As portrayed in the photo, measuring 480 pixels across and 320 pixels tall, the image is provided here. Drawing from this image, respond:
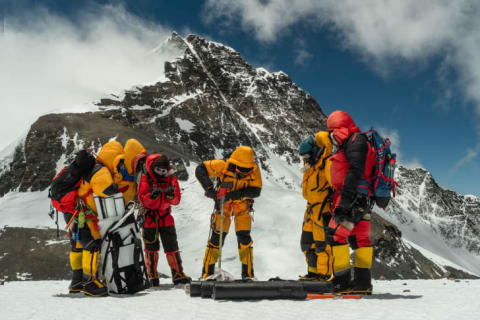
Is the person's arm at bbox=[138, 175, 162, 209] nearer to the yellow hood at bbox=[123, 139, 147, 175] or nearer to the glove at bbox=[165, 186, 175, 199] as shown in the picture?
the glove at bbox=[165, 186, 175, 199]

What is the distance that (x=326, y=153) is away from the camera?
5.46m

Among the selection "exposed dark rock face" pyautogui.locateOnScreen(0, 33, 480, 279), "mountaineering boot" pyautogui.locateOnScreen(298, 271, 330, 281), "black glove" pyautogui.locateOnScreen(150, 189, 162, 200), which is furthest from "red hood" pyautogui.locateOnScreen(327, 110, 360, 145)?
"exposed dark rock face" pyautogui.locateOnScreen(0, 33, 480, 279)

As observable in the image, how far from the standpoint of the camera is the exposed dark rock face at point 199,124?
34406 millimetres

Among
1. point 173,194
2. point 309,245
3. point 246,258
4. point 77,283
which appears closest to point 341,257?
point 309,245

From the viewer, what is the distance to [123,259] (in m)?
4.76

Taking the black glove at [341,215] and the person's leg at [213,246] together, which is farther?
the person's leg at [213,246]

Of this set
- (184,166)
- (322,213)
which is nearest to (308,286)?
(322,213)

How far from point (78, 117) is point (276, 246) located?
4130cm

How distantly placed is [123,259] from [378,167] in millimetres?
3598

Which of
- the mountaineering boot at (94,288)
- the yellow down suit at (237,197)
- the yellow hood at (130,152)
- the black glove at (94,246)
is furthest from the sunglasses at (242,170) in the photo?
the mountaineering boot at (94,288)

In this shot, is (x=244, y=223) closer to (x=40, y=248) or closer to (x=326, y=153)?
(x=326, y=153)

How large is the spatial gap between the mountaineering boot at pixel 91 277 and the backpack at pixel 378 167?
11.9 ft

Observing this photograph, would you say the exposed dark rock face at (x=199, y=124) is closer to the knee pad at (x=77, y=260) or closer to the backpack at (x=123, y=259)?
the backpack at (x=123, y=259)

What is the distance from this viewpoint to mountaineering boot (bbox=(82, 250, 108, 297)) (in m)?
4.48
